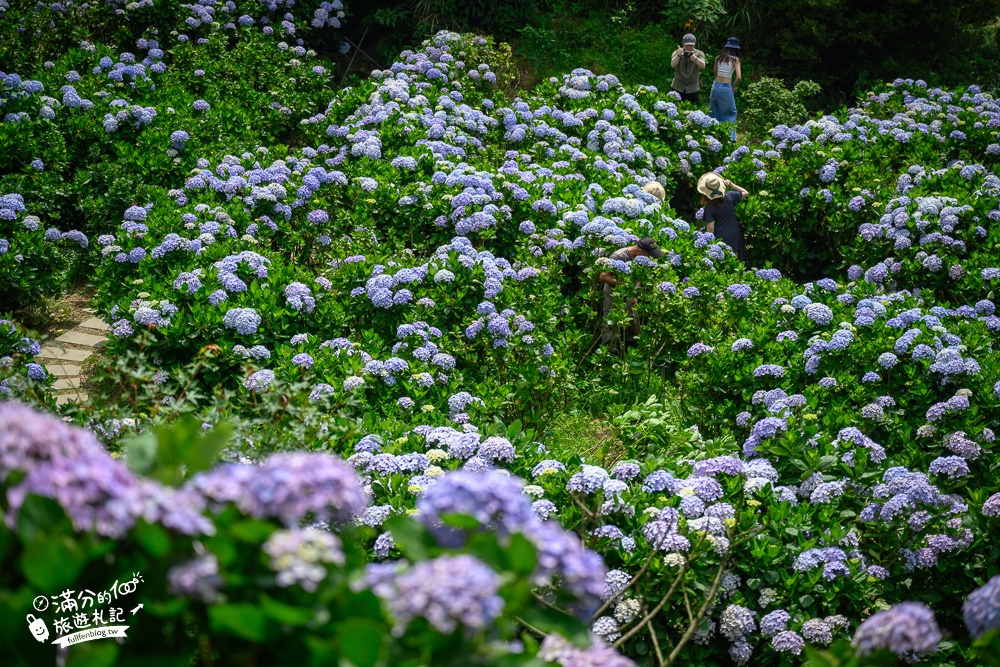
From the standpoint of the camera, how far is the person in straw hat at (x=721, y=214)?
7047mm

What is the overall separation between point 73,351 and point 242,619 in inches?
200

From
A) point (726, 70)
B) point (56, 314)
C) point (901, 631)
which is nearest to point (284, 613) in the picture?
point (901, 631)

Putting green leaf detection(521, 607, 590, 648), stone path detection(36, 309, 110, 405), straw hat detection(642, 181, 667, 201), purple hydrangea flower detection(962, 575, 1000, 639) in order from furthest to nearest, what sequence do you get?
1. straw hat detection(642, 181, 667, 201)
2. stone path detection(36, 309, 110, 405)
3. purple hydrangea flower detection(962, 575, 1000, 639)
4. green leaf detection(521, 607, 590, 648)

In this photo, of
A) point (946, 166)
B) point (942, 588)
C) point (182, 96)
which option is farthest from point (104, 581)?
point (946, 166)

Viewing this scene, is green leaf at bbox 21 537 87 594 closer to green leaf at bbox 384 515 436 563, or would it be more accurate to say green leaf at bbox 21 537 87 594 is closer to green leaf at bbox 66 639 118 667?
green leaf at bbox 66 639 118 667

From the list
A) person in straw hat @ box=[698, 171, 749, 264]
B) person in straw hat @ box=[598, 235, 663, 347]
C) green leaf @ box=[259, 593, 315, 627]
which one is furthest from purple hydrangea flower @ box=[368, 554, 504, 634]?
person in straw hat @ box=[698, 171, 749, 264]

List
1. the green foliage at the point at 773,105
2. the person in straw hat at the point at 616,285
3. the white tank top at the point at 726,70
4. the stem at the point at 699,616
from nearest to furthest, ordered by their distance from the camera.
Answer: the stem at the point at 699,616 < the person in straw hat at the point at 616,285 < the white tank top at the point at 726,70 < the green foliage at the point at 773,105

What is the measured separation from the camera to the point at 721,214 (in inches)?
279

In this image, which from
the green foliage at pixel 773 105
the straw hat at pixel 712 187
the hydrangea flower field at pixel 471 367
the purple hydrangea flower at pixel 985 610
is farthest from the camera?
the green foliage at pixel 773 105

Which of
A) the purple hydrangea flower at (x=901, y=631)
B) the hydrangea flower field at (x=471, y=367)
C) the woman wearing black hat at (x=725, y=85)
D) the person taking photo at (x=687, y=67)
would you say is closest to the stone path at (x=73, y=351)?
the hydrangea flower field at (x=471, y=367)

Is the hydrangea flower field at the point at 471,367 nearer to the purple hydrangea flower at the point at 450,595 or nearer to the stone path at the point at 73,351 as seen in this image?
the purple hydrangea flower at the point at 450,595

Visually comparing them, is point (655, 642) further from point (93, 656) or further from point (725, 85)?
point (725, 85)

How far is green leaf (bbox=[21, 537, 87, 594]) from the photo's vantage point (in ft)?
3.45

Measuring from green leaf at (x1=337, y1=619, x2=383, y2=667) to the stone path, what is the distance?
4486 millimetres
